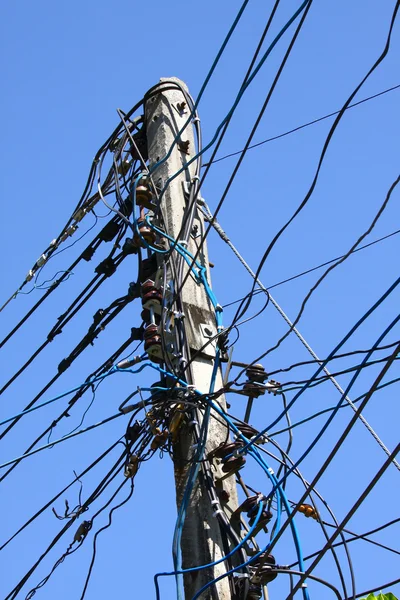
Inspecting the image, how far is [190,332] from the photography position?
5.05 meters

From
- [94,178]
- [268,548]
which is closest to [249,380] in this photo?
[268,548]

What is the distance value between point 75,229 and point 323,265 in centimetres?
180

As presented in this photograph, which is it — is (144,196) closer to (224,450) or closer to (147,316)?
(147,316)

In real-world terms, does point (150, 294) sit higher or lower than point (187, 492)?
higher

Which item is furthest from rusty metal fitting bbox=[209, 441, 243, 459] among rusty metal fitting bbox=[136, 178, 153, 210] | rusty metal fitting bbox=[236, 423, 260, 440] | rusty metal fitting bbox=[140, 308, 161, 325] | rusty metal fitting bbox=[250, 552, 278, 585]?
rusty metal fitting bbox=[136, 178, 153, 210]

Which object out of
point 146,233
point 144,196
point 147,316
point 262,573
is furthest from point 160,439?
point 144,196

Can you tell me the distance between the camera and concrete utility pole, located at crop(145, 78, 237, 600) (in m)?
4.35

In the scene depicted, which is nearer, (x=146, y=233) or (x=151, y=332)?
(x=151, y=332)

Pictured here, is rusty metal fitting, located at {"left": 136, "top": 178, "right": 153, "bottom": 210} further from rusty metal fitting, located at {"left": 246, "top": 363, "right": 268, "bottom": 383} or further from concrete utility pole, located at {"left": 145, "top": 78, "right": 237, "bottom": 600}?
rusty metal fitting, located at {"left": 246, "top": 363, "right": 268, "bottom": 383}

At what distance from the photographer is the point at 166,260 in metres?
5.37

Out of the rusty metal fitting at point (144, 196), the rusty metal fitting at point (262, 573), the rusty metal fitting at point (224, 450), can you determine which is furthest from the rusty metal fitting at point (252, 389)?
the rusty metal fitting at point (144, 196)

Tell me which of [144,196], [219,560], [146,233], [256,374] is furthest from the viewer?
[144,196]

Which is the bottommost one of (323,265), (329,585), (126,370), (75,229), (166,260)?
(329,585)

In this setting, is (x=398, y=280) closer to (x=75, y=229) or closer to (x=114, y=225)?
(x=114, y=225)
